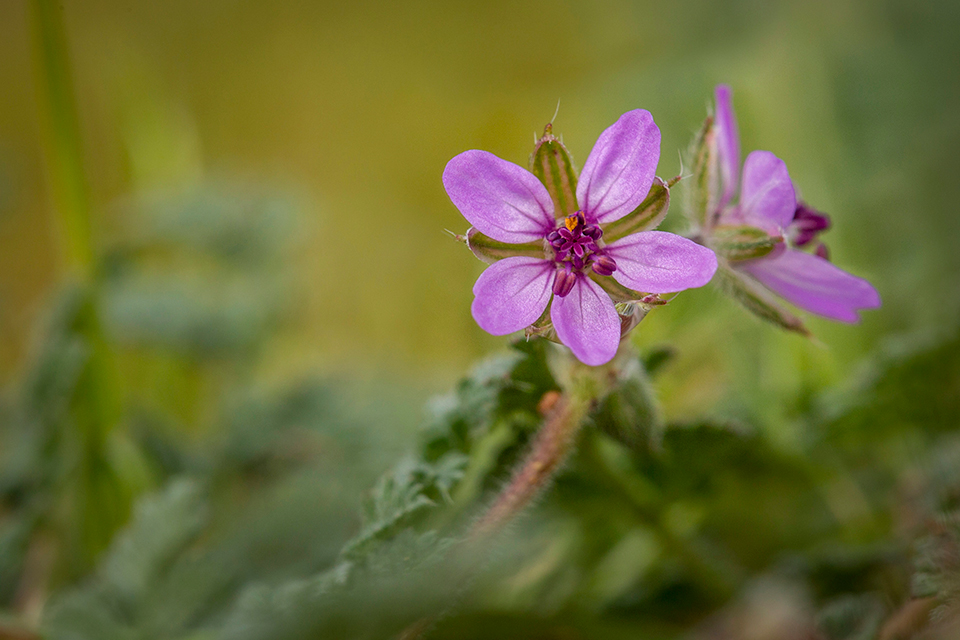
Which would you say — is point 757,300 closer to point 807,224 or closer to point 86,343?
point 807,224

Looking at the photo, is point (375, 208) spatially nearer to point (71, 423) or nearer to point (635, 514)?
point (71, 423)

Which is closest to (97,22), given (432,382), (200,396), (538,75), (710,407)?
(538,75)

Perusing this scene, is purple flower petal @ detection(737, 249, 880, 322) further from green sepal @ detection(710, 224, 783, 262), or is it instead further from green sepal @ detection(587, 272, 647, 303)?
green sepal @ detection(587, 272, 647, 303)

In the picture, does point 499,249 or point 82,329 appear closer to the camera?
point 499,249

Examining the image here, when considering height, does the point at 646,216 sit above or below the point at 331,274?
below

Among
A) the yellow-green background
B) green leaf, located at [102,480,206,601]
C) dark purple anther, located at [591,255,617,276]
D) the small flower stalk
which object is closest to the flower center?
dark purple anther, located at [591,255,617,276]

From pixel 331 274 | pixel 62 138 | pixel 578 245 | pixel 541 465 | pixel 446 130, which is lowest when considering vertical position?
pixel 541 465

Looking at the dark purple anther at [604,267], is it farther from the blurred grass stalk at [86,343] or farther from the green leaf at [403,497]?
the blurred grass stalk at [86,343]

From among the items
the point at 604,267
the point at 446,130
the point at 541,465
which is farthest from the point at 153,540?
the point at 446,130
